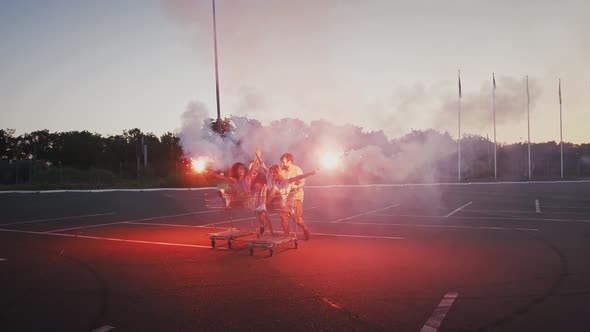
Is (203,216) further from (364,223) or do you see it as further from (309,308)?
(309,308)

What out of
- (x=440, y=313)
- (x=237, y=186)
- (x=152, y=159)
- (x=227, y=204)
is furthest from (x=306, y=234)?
(x=152, y=159)

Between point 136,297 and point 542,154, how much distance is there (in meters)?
76.1

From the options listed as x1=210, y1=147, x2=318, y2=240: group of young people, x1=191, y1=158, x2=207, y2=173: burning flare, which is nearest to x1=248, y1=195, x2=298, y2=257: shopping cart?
x1=210, y1=147, x2=318, y2=240: group of young people

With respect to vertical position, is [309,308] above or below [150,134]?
below

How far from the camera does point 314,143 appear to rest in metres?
19.3

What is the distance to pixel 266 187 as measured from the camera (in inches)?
429

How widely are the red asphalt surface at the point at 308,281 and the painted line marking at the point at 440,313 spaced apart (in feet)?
0.08

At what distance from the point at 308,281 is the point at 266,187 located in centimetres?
392

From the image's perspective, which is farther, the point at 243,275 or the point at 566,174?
the point at 566,174

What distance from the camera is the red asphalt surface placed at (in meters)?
5.46

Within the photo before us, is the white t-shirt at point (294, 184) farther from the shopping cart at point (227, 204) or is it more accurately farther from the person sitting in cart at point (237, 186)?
the shopping cart at point (227, 204)

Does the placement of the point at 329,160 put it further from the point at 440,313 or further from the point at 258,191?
the point at 440,313

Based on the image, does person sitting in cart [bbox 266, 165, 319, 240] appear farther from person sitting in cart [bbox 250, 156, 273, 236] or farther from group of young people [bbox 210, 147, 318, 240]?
person sitting in cart [bbox 250, 156, 273, 236]

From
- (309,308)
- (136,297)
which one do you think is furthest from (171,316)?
(309,308)
